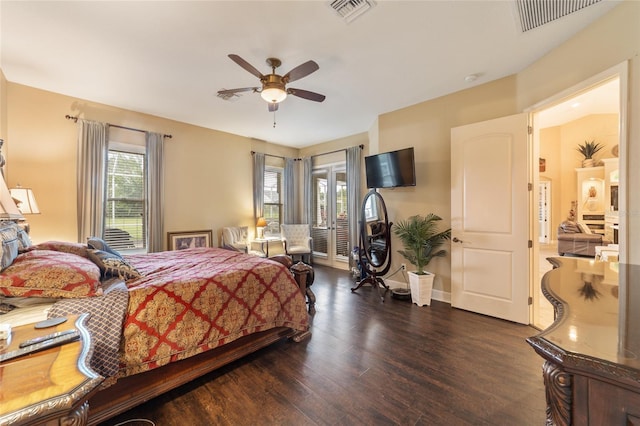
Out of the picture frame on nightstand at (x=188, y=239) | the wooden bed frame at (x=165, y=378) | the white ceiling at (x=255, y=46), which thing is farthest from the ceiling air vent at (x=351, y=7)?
the picture frame on nightstand at (x=188, y=239)

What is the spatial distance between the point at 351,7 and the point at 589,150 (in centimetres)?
865

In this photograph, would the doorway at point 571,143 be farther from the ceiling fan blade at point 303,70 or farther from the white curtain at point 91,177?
the white curtain at point 91,177

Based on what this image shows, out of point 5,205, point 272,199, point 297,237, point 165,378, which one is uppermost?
point 272,199

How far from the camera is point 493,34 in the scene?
7.52ft

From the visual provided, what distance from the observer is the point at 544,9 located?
1.98 m

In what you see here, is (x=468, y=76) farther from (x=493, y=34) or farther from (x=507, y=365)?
(x=507, y=365)

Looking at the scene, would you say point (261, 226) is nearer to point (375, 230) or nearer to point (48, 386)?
point (375, 230)

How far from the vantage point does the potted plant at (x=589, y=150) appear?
6820 mm

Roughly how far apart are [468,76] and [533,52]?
60 cm

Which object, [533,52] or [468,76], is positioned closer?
[533,52]

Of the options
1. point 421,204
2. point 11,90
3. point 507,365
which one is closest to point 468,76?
point 421,204

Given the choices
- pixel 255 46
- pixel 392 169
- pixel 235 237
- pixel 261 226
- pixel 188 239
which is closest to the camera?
pixel 255 46

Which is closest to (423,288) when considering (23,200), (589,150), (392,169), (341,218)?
(392,169)

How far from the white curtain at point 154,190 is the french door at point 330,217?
3128mm
